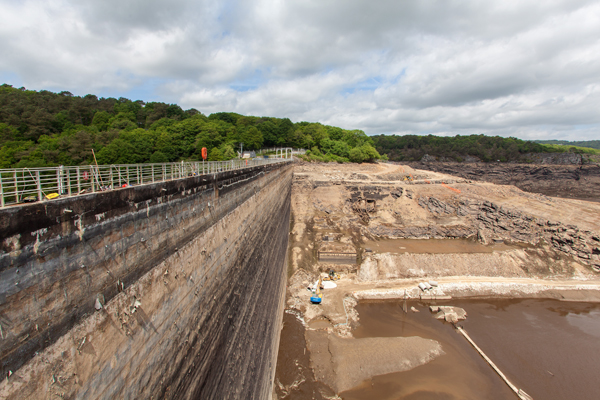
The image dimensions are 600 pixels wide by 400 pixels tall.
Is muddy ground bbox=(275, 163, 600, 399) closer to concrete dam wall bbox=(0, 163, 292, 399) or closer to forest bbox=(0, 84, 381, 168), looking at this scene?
concrete dam wall bbox=(0, 163, 292, 399)

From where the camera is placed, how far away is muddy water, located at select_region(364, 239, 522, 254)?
37.9 m

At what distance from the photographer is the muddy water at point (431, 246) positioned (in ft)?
124

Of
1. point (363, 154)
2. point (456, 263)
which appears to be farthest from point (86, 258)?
point (363, 154)

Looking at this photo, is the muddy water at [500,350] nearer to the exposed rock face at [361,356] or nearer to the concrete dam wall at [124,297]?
the exposed rock face at [361,356]

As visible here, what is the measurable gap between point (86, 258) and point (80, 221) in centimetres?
60

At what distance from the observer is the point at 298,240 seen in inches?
1496

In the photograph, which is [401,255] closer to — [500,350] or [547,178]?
[500,350]

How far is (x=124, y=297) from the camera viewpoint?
4.62 m

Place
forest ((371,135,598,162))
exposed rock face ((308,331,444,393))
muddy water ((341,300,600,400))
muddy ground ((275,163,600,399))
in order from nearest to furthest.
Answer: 1. muddy water ((341,300,600,400))
2. exposed rock face ((308,331,444,393))
3. muddy ground ((275,163,600,399))
4. forest ((371,135,598,162))

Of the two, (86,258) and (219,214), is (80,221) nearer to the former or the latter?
(86,258)

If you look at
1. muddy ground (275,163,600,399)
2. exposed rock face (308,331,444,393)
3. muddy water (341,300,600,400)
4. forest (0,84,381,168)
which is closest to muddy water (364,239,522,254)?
muddy ground (275,163,600,399)

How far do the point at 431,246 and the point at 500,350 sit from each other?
56.9 ft

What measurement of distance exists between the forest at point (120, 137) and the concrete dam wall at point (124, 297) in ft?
105

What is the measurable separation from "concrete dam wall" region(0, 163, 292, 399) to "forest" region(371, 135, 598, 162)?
160 metres
